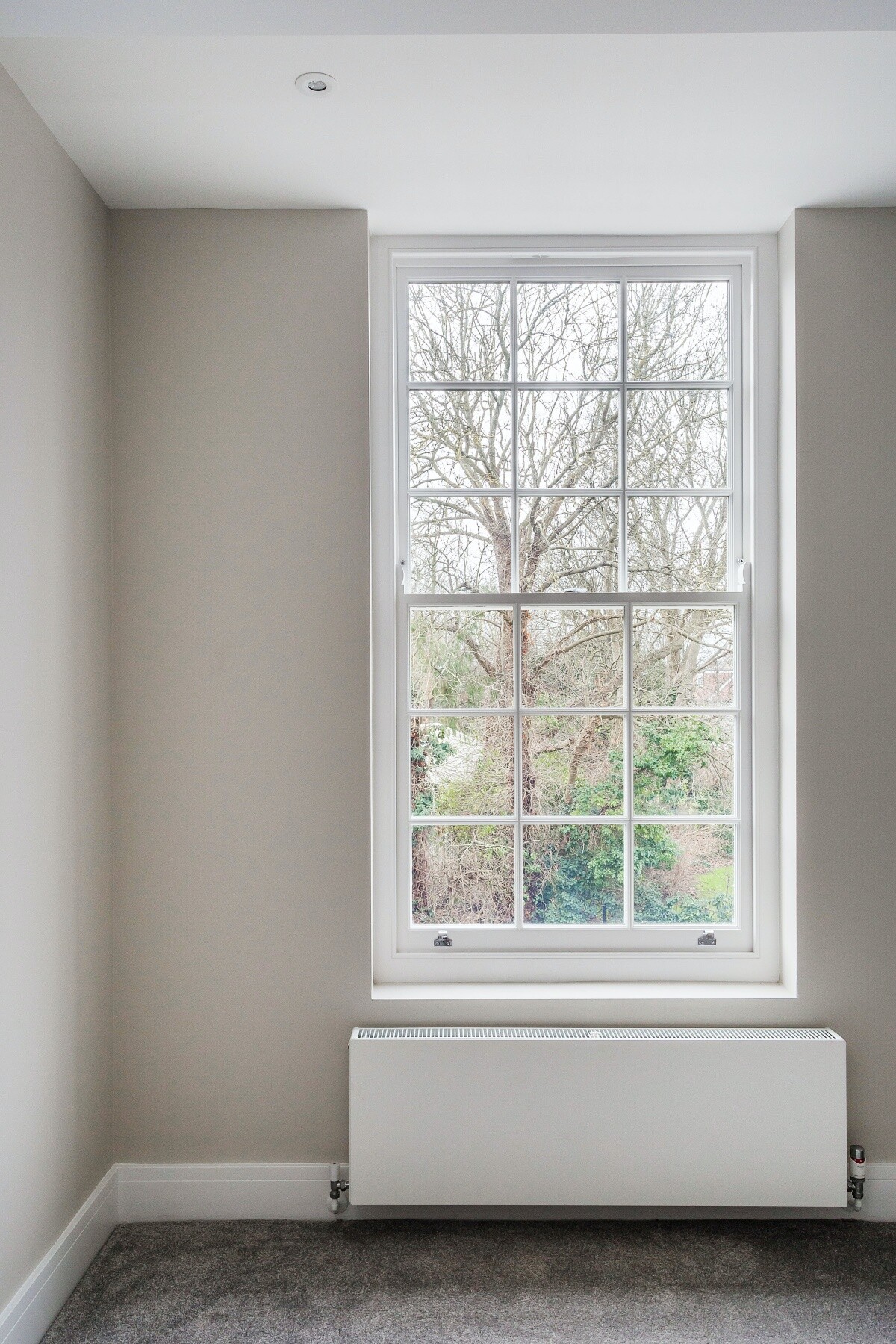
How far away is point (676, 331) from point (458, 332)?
0.64m

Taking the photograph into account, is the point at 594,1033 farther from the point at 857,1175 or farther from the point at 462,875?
the point at 857,1175

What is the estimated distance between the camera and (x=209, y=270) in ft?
7.86

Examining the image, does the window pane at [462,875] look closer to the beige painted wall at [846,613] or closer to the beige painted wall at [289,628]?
the beige painted wall at [289,628]

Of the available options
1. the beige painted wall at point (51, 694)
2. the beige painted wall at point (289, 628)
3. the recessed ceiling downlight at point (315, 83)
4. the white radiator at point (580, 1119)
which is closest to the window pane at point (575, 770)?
the beige painted wall at point (289, 628)

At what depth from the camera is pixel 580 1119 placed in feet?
7.44

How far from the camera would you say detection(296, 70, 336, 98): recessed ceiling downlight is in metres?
1.81

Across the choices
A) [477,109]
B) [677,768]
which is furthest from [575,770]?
[477,109]

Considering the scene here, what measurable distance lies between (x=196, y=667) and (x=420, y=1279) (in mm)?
1601

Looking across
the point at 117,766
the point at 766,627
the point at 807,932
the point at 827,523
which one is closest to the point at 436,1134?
the point at 807,932

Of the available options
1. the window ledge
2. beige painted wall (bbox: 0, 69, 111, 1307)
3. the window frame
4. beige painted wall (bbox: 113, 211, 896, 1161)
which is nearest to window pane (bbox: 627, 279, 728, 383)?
the window frame

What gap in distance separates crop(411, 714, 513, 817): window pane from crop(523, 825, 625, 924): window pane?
5.8 inches

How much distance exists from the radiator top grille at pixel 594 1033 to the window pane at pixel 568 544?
1.21 metres

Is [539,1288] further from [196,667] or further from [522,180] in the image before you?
[522,180]

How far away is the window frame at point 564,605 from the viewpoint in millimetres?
2506
